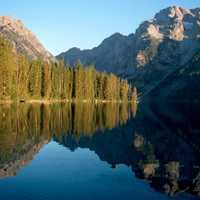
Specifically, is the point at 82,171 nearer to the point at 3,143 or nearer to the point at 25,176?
the point at 25,176

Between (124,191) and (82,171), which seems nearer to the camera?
(124,191)

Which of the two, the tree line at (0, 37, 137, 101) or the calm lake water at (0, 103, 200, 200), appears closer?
the calm lake water at (0, 103, 200, 200)

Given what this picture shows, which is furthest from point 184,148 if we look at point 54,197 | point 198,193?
point 54,197

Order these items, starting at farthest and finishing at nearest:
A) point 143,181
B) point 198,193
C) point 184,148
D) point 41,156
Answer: point 184,148
point 41,156
point 143,181
point 198,193

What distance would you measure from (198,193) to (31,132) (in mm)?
31317

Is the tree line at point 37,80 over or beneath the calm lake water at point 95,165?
over

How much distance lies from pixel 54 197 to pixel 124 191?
16.2 ft

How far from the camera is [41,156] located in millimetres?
36531

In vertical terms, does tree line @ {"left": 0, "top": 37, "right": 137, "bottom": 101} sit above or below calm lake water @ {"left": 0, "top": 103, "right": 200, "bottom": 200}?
above

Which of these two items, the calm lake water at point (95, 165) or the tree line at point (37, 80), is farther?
the tree line at point (37, 80)

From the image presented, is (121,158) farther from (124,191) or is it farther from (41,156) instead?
(124,191)

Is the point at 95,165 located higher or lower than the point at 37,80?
lower

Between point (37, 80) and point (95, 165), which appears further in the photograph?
point (37, 80)

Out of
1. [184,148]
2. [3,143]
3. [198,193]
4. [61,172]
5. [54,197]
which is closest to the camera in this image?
[54,197]
